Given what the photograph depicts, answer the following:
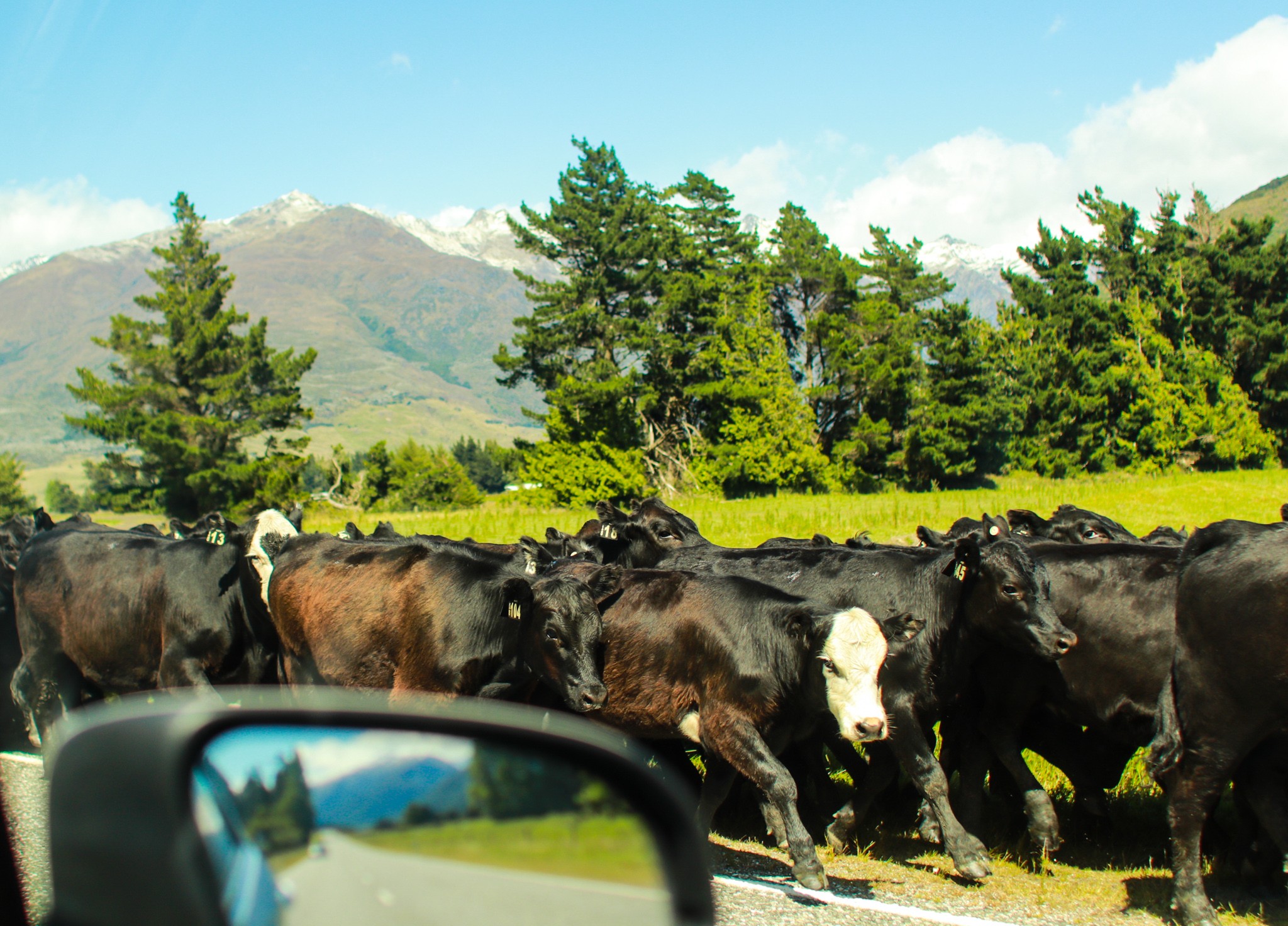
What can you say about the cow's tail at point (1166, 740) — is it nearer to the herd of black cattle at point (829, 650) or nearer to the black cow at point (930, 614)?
the herd of black cattle at point (829, 650)

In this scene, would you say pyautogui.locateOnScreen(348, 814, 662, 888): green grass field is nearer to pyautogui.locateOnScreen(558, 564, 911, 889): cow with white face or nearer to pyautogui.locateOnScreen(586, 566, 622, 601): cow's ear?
pyautogui.locateOnScreen(558, 564, 911, 889): cow with white face

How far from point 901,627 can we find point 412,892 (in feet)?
16.8

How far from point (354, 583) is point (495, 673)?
152 cm

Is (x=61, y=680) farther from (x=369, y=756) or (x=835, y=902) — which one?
(x=369, y=756)

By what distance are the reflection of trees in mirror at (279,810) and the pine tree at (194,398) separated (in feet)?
173

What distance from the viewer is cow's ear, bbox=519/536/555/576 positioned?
8.39m

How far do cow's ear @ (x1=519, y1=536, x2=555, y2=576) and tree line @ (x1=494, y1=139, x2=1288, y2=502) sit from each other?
133 feet

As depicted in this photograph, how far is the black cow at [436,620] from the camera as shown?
6.65 meters

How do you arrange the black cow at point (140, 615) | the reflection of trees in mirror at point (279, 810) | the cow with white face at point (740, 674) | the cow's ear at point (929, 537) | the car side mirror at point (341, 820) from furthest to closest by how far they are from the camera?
the cow's ear at point (929, 537)
the black cow at point (140, 615)
the cow with white face at point (740, 674)
the reflection of trees in mirror at point (279, 810)
the car side mirror at point (341, 820)

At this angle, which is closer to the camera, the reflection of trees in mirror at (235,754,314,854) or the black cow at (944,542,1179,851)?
the reflection of trees in mirror at (235,754,314,854)

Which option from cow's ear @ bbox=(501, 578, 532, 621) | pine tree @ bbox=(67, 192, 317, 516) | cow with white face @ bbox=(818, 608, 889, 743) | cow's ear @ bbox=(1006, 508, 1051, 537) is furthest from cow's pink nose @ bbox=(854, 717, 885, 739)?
pine tree @ bbox=(67, 192, 317, 516)

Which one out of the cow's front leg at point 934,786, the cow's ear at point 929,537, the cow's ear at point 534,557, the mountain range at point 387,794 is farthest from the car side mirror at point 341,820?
the cow's ear at point 929,537

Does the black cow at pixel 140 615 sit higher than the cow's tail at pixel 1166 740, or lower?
higher

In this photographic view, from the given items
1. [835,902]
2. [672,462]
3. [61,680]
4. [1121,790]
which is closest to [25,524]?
[61,680]
